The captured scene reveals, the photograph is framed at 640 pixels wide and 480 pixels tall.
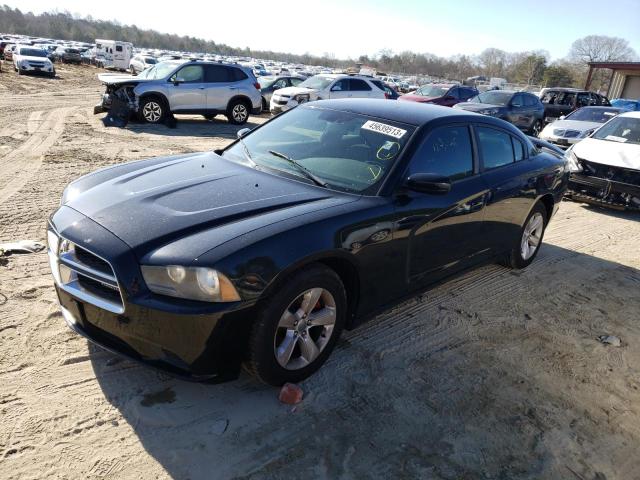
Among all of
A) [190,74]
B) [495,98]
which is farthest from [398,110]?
[495,98]

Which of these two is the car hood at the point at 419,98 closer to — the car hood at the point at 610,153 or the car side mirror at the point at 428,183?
the car hood at the point at 610,153

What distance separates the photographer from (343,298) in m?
3.12

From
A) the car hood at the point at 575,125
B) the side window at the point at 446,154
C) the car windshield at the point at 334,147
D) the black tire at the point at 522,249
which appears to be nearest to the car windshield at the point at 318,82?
the car hood at the point at 575,125

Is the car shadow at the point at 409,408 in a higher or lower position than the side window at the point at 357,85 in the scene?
lower

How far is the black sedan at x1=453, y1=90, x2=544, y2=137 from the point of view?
15784 millimetres

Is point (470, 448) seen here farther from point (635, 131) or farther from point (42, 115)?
point (42, 115)

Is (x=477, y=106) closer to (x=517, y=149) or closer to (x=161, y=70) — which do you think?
(x=161, y=70)

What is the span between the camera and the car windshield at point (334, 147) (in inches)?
137

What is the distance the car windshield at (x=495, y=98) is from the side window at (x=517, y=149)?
40.9ft

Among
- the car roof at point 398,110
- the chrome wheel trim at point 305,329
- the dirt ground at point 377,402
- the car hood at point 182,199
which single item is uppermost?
the car roof at point 398,110

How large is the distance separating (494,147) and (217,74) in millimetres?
11641

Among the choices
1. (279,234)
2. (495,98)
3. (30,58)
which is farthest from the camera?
(30,58)

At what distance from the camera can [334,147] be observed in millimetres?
3732

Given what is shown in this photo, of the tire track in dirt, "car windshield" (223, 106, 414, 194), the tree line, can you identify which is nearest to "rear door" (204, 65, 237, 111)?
the tire track in dirt
